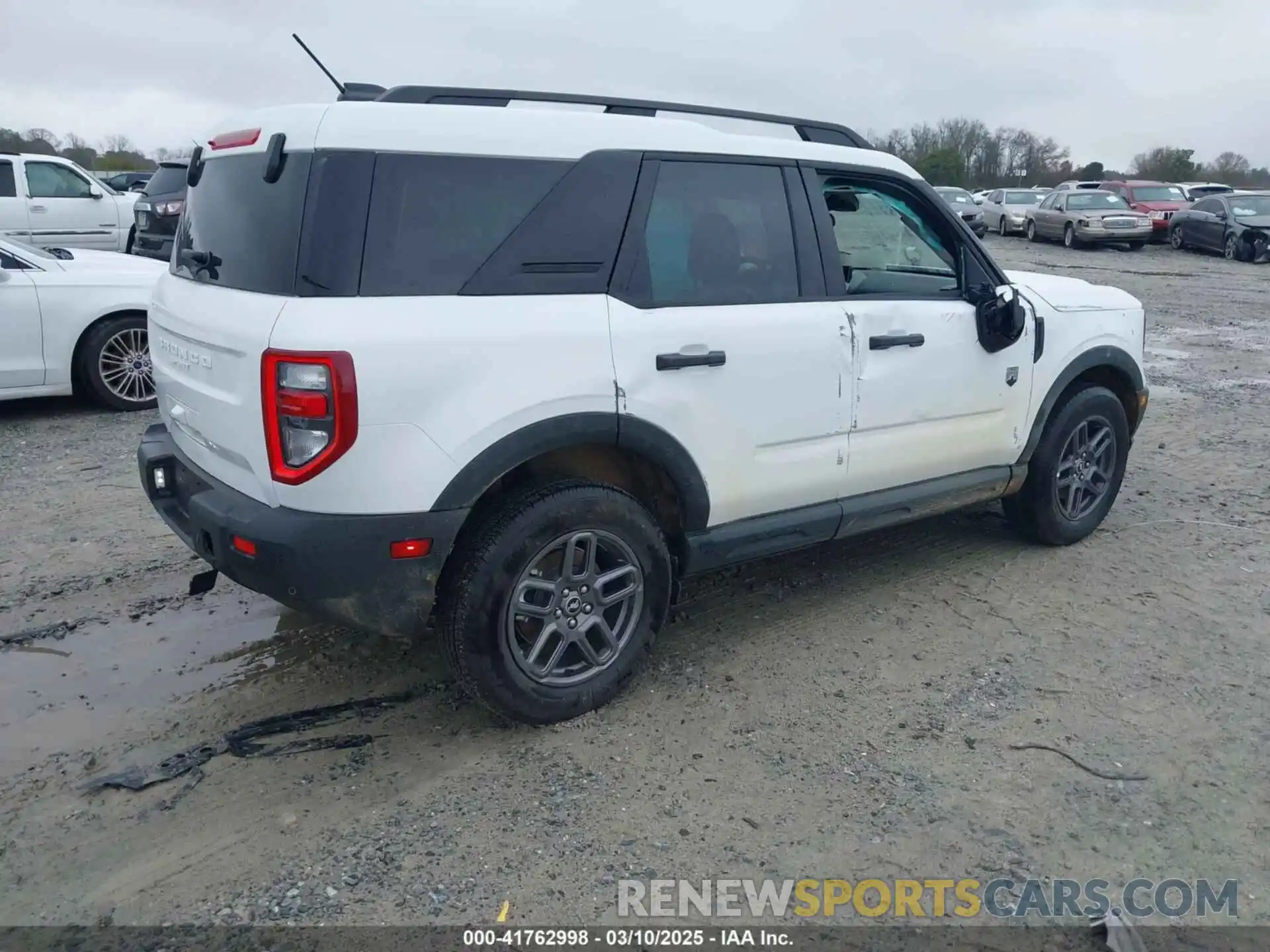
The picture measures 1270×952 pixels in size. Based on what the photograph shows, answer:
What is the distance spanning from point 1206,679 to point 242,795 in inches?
136

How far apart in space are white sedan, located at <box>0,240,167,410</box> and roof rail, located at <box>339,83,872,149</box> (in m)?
4.77

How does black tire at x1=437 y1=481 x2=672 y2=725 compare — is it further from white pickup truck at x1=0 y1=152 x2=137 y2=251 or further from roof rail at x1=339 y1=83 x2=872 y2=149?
white pickup truck at x1=0 y1=152 x2=137 y2=251

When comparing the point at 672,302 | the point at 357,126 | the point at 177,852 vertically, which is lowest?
the point at 177,852

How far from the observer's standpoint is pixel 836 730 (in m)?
3.54

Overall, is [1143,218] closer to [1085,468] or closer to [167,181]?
[167,181]

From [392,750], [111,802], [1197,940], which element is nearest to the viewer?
[1197,940]

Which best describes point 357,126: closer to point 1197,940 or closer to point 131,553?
point 131,553

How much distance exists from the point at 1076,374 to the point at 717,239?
88.2 inches

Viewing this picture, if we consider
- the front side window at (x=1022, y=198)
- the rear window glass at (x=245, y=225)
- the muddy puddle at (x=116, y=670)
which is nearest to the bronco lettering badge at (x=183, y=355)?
the rear window glass at (x=245, y=225)

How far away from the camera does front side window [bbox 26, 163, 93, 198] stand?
1394 centimetres

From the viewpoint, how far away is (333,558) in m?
3.02

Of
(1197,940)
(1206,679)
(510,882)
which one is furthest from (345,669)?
(1206,679)

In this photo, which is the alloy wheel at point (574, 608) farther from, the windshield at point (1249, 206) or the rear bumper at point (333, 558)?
the windshield at point (1249, 206)

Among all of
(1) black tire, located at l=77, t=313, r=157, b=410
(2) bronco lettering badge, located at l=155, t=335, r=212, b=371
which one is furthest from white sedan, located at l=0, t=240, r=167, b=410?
(2) bronco lettering badge, located at l=155, t=335, r=212, b=371
